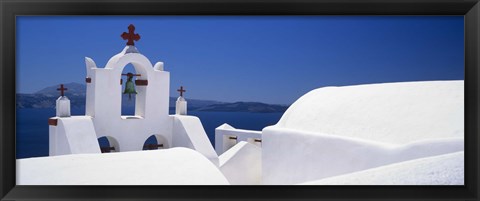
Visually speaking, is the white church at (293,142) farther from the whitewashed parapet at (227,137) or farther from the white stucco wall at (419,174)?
the whitewashed parapet at (227,137)

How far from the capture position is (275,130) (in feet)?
24.8

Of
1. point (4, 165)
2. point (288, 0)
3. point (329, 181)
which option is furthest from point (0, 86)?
point (329, 181)

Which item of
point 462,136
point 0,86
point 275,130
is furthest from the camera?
point 275,130

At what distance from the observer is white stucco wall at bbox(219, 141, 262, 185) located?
10.0 m

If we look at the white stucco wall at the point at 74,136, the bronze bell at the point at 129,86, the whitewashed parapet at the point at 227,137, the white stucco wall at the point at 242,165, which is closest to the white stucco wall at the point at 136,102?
the bronze bell at the point at 129,86

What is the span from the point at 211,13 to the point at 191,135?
681cm

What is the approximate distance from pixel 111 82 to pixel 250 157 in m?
4.06

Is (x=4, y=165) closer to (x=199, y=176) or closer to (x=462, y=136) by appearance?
(x=199, y=176)

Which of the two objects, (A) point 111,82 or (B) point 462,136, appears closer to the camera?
(B) point 462,136

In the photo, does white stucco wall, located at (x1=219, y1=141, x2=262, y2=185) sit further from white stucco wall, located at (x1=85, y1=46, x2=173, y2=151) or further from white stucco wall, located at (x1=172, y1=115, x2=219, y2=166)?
white stucco wall, located at (x1=85, y1=46, x2=173, y2=151)

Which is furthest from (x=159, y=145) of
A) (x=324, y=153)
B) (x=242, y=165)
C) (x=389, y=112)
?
(x=389, y=112)

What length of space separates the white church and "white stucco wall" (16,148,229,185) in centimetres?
1

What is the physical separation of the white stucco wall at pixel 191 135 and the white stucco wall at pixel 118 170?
4643 millimetres

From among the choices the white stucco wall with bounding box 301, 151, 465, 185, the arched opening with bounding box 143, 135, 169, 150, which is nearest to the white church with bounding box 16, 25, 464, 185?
the white stucco wall with bounding box 301, 151, 465, 185
